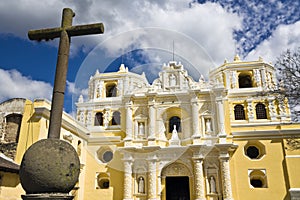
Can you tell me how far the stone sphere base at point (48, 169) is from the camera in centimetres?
429

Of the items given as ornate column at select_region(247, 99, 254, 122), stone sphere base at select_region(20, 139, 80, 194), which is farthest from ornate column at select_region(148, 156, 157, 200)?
stone sphere base at select_region(20, 139, 80, 194)

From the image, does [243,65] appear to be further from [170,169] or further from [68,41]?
Answer: [68,41]

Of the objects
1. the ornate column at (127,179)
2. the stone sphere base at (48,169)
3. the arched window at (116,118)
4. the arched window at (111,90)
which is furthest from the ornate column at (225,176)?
the stone sphere base at (48,169)

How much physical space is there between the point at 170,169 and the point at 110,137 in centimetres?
487

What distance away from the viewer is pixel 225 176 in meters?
17.9

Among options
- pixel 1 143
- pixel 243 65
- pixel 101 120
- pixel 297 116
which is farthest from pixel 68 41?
pixel 243 65

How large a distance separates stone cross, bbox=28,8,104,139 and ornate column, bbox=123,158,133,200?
14006mm

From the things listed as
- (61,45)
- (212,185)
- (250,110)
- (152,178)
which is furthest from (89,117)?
(61,45)

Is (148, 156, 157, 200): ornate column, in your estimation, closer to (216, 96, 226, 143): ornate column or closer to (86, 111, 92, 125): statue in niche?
(216, 96, 226, 143): ornate column

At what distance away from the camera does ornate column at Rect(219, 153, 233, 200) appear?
57.4 feet

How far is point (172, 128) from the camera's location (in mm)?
20781

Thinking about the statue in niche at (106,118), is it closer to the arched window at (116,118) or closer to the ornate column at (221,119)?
the arched window at (116,118)

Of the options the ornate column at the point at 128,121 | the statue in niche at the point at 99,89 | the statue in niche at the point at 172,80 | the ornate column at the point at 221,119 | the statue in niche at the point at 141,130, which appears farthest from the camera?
the statue in niche at the point at 99,89

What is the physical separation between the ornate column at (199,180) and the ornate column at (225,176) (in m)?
1.30
